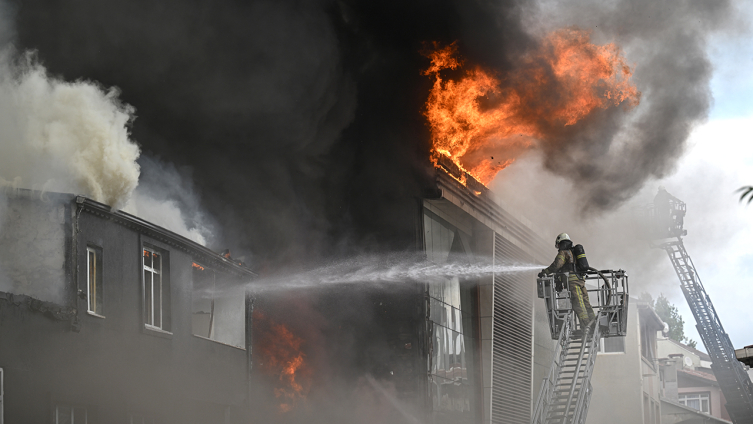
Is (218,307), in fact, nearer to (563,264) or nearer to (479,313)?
(479,313)

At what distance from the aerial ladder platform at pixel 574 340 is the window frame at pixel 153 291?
640 centimetres

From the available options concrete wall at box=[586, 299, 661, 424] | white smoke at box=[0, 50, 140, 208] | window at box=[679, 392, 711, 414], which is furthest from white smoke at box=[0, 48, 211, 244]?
window at box=[679, 392, 711, 414]

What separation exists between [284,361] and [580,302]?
7.38 metres

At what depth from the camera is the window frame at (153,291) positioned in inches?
505

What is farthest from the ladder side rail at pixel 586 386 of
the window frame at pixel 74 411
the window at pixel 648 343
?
the window at pixel 648 343

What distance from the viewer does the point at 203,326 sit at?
15.8 meters

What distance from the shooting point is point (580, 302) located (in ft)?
38.3

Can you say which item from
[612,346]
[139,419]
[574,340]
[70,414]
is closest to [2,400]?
[70,414]

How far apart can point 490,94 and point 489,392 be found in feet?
22.7

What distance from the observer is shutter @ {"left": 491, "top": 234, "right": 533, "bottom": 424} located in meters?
18.6

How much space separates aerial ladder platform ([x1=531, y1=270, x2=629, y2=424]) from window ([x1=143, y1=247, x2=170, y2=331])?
6.48m

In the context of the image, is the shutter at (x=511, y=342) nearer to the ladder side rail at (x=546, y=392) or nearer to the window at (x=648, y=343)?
the ladder side rail at (x=546, y=392)

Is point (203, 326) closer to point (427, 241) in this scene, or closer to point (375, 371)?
point (375, 371)

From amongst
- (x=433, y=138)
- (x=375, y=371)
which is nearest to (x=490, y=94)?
(x=433, y=138)
